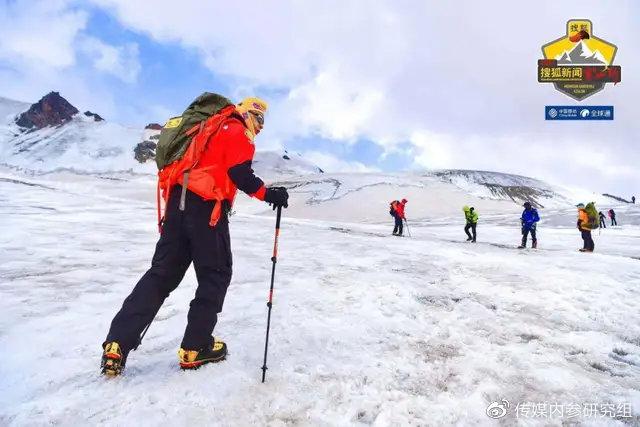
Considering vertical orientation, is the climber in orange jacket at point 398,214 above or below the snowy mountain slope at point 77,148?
below

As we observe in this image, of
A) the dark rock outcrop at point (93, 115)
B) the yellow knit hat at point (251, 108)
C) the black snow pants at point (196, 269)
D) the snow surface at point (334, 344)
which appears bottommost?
the snow surface at point (334, 344)

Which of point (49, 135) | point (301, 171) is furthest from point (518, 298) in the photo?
point (49, 135)

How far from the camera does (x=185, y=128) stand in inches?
138

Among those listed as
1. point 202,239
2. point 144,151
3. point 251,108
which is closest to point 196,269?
point 202,239

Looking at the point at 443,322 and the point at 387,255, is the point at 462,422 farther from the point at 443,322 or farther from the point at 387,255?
the point at 387,255

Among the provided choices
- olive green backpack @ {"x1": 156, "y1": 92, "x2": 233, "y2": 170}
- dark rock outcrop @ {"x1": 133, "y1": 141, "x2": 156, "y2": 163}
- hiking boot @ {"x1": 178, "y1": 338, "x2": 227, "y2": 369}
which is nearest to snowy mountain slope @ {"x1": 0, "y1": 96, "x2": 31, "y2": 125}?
dark rock outcrop @ {"x1": 133, "y1": 141, "x2": 156, "y2": 163}

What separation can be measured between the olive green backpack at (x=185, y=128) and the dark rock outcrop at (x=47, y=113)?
484 feet

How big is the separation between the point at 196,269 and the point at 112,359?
88cm

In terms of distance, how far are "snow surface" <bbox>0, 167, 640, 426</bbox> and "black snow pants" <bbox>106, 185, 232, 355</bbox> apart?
1.23 feet

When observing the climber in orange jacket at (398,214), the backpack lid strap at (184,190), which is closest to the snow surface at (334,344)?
the backpack lid strap at (184,190)

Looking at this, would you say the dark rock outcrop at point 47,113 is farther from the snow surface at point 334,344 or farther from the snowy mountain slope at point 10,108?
the snow surface at point 334,344

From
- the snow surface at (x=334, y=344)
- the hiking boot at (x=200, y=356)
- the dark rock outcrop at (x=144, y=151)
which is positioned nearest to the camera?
the snow surface at (x=334, y=344)

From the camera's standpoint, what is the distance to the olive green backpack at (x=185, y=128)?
3.49 metres

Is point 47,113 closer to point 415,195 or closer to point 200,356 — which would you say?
point 415,195
